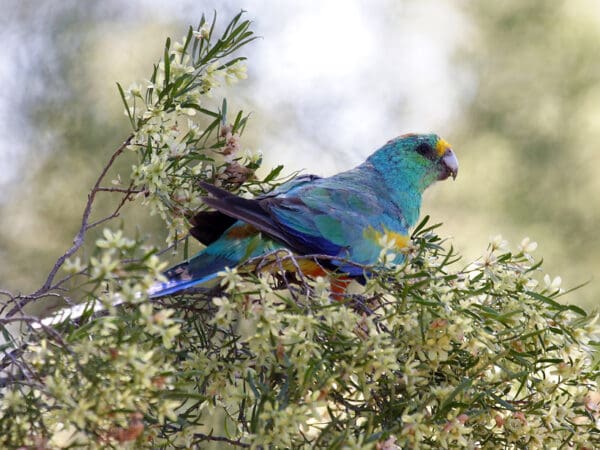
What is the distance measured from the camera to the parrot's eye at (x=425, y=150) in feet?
8.72

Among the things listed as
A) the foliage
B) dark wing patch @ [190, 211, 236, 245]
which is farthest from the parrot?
the foliage

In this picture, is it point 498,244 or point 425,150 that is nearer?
point 498,244

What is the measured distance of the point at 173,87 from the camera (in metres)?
1.67

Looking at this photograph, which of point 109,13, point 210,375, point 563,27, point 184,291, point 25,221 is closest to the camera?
point 210,375

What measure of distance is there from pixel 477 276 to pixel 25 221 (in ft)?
10.6

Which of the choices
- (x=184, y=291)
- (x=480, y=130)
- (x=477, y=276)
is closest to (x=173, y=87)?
(x=184, y=291)

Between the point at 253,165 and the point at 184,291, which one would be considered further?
the point at 253,165

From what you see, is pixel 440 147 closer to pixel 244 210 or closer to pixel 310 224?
pixel 310 224

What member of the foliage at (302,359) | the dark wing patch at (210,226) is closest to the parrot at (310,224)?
the dark wing patch at (210,226)

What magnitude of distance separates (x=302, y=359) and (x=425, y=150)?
156 cm

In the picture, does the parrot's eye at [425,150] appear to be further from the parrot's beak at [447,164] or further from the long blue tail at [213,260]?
the long blue tail at [213,260]

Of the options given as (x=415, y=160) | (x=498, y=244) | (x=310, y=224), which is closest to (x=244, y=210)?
(x=310, y=224)

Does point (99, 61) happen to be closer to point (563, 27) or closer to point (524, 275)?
point (563, 27)

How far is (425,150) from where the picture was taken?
2.66 meters
